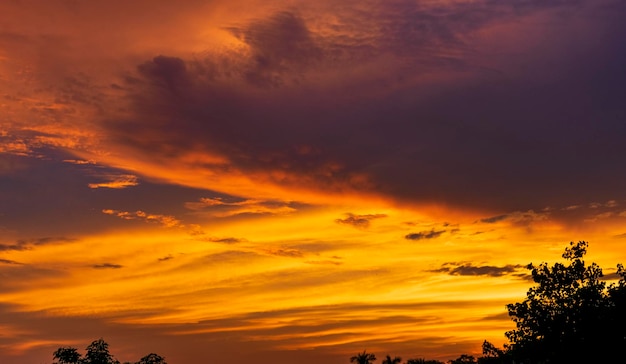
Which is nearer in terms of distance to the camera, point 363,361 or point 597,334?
point 597,334

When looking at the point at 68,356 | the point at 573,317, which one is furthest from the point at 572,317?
the point at 68,356

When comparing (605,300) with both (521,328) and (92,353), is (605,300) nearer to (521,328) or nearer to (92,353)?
(521,328)

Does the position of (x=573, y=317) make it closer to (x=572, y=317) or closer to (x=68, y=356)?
(x=572, y=317)

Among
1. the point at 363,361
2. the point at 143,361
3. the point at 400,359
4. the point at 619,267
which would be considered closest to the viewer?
the point at 619,267

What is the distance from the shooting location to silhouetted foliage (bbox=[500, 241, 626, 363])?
212 feet

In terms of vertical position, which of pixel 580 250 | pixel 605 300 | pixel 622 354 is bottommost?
pixel 622 354

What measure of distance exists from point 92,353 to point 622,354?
50067 millimetres

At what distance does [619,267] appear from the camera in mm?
68375

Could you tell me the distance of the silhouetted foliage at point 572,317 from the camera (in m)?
64.6

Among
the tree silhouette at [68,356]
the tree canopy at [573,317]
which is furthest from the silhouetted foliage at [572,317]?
the tree silhouette at [68,356]

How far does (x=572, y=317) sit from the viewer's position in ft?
212

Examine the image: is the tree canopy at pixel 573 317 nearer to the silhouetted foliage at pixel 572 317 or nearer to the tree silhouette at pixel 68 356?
the silhouetted foliage at pixel 572 317

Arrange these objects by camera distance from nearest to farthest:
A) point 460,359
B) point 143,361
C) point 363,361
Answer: point 143,361
point 363,361
point 460,359

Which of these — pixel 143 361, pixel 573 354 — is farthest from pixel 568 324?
pixel 143 361
